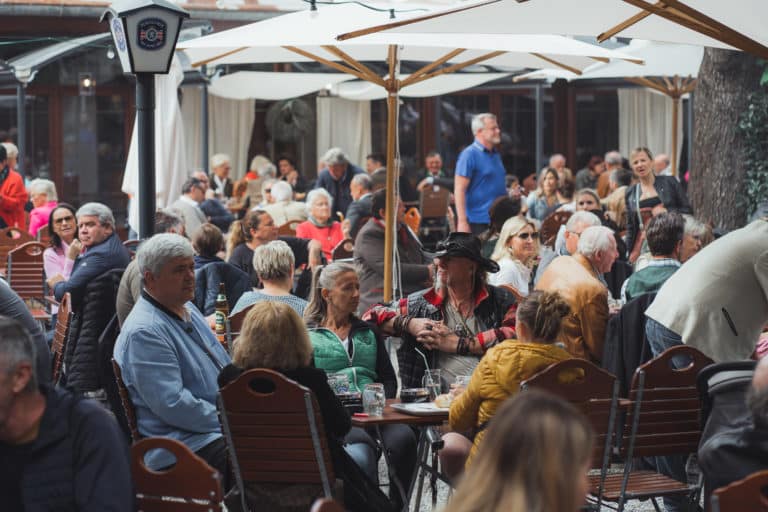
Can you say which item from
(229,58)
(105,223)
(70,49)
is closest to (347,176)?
(70,49)

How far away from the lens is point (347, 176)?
14.0m

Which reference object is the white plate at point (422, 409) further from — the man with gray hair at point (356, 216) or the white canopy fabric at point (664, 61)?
the white canopy fabric at point (664, 61)

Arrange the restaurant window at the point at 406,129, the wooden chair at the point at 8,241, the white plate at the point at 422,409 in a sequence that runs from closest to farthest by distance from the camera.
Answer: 1. the white plate at the point at 422,409
2. the wooden chair at the point at 8,241
3. the restaurant window at the point at 406,129

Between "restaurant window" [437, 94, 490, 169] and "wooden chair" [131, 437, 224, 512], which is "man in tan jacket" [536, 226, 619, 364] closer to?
"wooden chair" [131, 437, 224, 512]

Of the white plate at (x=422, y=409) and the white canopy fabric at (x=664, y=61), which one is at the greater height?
the white canopy fabric at (x=664, y=61)

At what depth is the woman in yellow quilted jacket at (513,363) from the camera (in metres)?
4.92

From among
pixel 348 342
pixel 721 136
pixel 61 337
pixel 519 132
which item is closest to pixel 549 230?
pixel 721 136

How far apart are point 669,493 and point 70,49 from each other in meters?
10.9

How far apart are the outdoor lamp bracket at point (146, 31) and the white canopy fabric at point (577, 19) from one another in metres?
1.43

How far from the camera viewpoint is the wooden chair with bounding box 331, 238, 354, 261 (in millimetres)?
9852

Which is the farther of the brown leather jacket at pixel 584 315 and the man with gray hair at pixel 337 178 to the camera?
the man with gray hair at pixel 337 178

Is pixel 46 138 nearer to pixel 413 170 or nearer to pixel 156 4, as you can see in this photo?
pixel 413 170

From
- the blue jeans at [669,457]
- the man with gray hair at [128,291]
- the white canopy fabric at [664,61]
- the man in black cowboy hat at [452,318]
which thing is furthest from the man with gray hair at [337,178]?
the blue jeans at [669,457]

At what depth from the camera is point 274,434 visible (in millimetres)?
4633
